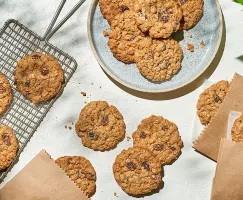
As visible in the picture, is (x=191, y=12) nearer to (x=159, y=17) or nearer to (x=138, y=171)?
(x=159, y=17)

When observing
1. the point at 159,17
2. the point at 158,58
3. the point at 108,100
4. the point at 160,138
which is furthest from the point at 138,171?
the point at 159,17

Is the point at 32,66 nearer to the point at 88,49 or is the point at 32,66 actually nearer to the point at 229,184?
the point at 88,49

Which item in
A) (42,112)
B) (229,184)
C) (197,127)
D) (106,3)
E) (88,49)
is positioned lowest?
(229,184)

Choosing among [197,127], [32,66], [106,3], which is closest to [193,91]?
[197,127]

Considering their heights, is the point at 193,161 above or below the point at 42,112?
below

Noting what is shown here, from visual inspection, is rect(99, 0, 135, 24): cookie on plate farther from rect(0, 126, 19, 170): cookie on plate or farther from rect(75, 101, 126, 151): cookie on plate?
rect(0, 126, 19, 170): cookie on plate

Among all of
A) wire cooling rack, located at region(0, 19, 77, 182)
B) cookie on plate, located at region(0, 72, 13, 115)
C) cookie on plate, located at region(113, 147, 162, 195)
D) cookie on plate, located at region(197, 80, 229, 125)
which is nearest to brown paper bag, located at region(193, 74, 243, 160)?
cookie on plate, located at region(197, 80, 229, 125)
